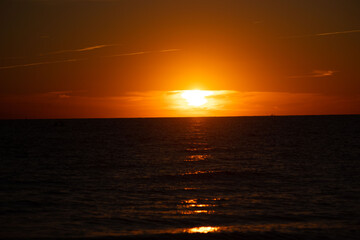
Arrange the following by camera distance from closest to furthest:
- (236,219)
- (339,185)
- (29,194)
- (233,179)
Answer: (236,219) < (29,194) < (339,185) < (233,179)

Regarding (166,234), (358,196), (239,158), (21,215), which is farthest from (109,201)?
(239,158)

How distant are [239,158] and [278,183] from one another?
21125mm

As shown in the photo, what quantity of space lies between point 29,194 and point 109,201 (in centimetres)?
667

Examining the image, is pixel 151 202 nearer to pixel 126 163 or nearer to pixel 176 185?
pixel 176 185

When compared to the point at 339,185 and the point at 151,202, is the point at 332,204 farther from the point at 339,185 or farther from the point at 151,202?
the point at 151,202

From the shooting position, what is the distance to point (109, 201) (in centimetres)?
2608

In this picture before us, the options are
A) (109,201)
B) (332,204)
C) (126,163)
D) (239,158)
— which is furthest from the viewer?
(239,158)

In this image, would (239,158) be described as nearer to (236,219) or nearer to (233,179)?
(233,179)

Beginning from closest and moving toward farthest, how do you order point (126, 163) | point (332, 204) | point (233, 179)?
point (332, 204), point (233, 179), point (126, 163)

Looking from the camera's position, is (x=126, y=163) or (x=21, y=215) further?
(x=126, y=163)

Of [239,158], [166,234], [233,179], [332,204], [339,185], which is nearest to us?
[166,234]

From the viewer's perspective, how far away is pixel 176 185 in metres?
32.5

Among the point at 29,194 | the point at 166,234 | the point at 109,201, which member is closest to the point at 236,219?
the point at 166,234

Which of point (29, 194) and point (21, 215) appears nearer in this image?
point (21, 215)
